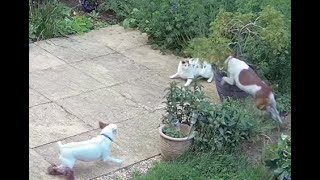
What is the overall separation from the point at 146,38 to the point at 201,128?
243 cm

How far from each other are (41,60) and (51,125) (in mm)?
1301

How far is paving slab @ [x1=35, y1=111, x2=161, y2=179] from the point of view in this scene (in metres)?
3.56

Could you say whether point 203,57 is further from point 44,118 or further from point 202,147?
point 44,118

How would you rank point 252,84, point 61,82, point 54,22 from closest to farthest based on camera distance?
point 252,84 → point 61,82 → point 54,22

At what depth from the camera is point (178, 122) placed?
3.69 m

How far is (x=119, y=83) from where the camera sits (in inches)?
192

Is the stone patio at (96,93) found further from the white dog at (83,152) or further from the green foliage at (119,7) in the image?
the green foliage at (119,7)

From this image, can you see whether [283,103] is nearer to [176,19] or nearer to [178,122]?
[178,122]

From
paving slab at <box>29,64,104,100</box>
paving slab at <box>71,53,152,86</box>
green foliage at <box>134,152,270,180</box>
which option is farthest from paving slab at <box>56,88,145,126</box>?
green foliage at <box>134,152,270,180</box>

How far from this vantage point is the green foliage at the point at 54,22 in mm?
5734

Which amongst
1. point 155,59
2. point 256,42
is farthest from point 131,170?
point 155,59

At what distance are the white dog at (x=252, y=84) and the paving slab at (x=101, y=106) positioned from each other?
29.6 inches

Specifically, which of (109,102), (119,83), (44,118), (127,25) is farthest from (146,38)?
(44,118)

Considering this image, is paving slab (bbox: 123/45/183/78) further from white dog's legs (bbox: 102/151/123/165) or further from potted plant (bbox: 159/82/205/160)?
white dog's legs (bbox: 102/151/123/165)
